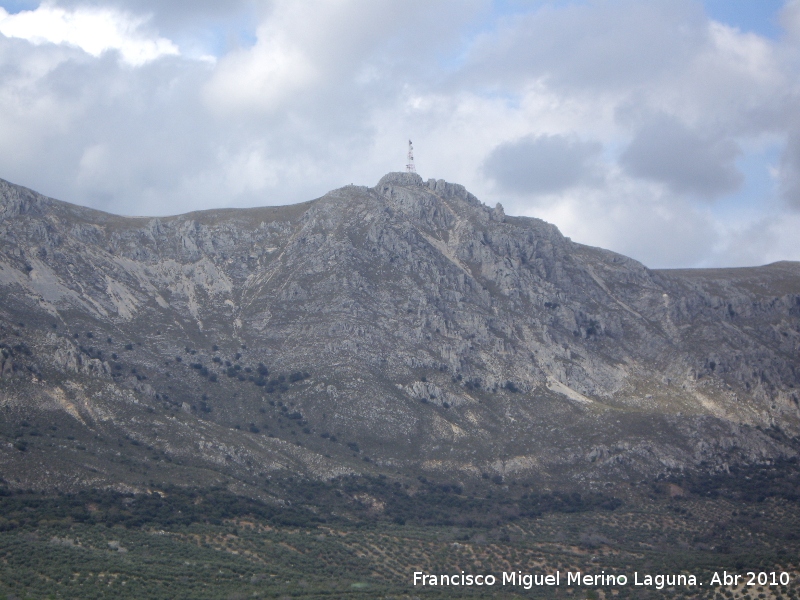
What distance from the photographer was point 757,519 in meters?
107

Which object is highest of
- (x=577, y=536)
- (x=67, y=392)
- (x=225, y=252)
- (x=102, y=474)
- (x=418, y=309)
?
(x=225, y=252)

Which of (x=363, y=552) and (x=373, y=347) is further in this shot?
(x=373, y=347)

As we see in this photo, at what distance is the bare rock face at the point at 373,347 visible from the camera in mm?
109562

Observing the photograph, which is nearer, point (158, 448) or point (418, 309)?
point (158, 448)

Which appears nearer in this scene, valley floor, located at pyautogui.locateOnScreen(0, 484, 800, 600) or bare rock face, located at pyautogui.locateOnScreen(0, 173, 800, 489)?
valley floor, located at pyautogui.locateOnScreen(0, 484, 800, 600)

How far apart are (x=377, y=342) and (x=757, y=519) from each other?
Answer: 6010 cm

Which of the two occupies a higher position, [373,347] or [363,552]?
[373,347]

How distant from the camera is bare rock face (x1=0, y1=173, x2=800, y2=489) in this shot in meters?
110

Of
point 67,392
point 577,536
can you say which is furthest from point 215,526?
point 577,536

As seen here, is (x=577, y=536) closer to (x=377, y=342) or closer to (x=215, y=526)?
(x=215, y=526)

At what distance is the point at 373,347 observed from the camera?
136 m

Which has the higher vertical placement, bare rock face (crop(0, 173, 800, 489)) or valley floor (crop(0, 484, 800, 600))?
bare rock face (crop(0, 173, 800, 489))

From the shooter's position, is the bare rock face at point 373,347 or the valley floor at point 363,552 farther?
the bare rock face at point 373,347

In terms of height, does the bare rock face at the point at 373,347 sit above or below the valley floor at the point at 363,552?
above
